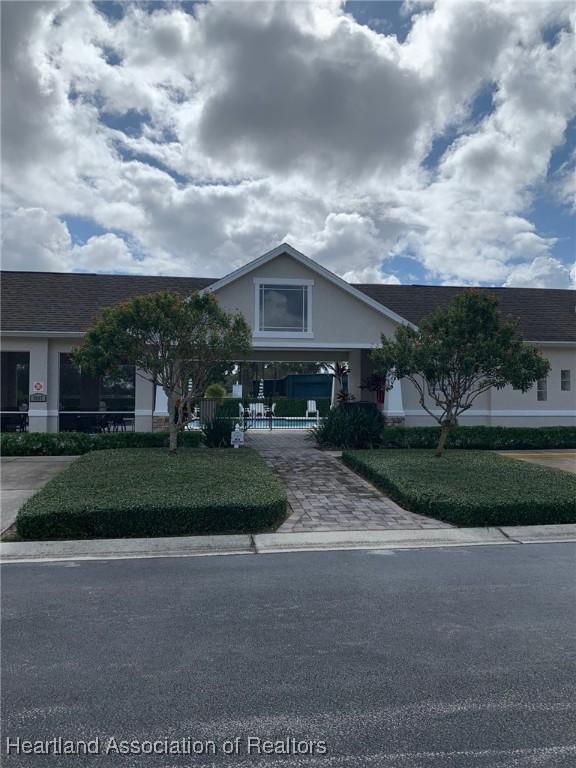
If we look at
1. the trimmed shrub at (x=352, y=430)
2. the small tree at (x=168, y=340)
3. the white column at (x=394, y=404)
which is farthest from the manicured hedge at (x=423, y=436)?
the small tree at (x=168, y=340)

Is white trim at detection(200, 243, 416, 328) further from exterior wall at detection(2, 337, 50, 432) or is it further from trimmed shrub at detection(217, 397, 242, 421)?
trimmed shrub at detection(217, 397, 242, 421)

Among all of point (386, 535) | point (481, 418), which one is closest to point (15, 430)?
point (386, 535)

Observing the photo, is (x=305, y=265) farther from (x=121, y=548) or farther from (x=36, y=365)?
(x=121, y=548)

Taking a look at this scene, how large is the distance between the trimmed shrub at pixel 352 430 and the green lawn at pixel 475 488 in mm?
3055

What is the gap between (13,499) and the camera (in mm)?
10391

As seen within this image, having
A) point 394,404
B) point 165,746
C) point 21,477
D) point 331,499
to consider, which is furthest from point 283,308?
point 165,746

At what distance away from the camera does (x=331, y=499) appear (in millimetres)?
10625

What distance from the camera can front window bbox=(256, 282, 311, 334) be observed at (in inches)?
730

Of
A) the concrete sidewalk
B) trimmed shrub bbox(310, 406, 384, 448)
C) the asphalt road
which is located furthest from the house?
the asphalt road

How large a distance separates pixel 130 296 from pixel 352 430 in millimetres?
9817

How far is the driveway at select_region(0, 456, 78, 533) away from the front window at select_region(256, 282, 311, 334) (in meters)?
7.46

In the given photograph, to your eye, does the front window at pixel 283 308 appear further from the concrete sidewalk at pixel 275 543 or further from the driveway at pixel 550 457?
the concrete sidewalk at pixel 275 543

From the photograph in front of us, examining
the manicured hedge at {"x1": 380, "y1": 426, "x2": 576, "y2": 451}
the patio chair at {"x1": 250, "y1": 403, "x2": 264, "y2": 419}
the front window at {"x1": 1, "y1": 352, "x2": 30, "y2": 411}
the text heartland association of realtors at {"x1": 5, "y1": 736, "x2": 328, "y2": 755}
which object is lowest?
the text heartland association of realtors at {"x1": 5, "y1": 736, "x2": 328, "y2": 755}

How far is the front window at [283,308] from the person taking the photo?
1855 centimetres
